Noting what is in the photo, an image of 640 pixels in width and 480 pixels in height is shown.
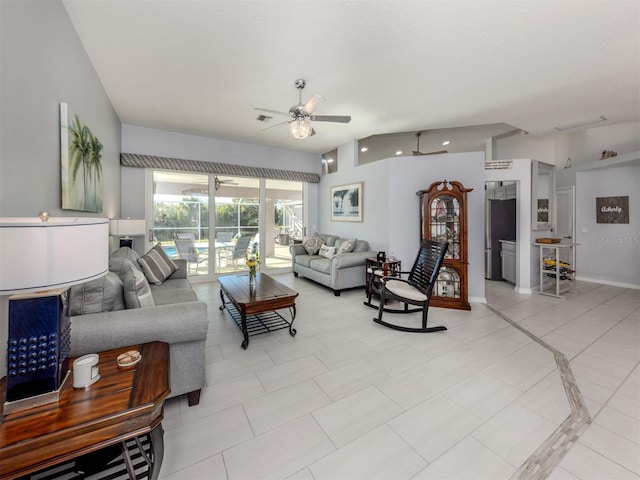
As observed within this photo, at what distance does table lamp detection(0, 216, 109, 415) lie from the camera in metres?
0.87

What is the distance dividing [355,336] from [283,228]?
413 centimetres

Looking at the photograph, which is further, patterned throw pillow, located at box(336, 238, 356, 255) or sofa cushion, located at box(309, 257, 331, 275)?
patterned throw pillow, located at box(336, 238, 356, 255)

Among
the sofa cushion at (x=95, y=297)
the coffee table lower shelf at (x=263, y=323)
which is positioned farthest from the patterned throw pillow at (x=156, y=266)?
the sofa cushion at (x=95, y=297)

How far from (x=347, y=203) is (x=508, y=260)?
11.3 feet

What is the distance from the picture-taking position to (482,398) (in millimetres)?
1968

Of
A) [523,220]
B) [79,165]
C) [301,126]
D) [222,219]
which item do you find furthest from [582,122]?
[79,165]

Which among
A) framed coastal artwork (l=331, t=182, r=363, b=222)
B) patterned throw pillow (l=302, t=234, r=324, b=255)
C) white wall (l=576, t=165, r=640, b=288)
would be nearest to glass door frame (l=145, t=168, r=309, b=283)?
framed coastal artwork (l=331, t=182, r=363, b=222)

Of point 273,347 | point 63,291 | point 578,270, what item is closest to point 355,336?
point 273,347

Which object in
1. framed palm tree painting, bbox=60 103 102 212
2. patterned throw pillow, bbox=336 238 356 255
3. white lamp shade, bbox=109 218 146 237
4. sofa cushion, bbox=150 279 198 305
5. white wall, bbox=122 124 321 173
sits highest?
white wall, bbox=122 124 321 173

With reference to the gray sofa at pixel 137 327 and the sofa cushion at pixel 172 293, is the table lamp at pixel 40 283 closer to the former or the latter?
the gray sofa at pixel 137 327

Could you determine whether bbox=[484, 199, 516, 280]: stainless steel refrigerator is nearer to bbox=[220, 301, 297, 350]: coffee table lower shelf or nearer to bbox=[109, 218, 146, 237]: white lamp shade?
bbox=[220, 301, 297, 350]: coffee table lower shelf

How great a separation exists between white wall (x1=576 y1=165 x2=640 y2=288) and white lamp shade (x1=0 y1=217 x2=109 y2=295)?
24.6ft

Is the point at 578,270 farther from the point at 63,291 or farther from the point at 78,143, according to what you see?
the point at 78,143

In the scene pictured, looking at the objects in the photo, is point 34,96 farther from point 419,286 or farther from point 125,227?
point 419,286
